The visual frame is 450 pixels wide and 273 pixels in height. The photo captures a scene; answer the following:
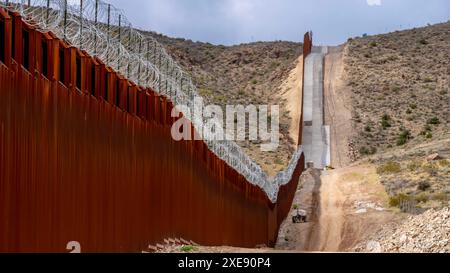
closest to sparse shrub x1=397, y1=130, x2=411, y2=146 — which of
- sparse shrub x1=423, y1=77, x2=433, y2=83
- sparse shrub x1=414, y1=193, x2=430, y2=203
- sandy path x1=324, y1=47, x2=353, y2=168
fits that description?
sandy path x1=324, y1=47, x2=353, y2=168

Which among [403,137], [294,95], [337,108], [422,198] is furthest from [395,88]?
[422,198]

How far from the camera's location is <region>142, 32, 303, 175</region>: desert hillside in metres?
81.4

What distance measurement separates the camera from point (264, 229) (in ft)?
127

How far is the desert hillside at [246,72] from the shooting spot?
8145 cm

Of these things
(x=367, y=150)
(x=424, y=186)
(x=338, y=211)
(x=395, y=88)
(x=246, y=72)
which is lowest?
(x=338, y=211)

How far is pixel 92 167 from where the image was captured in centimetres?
1744

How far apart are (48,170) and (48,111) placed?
1013mm

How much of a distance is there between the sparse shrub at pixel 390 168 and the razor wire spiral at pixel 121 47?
2545 centimetres

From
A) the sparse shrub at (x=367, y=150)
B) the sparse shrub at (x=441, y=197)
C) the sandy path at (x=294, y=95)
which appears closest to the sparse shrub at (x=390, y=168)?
the sparse shrub at (x=441, y=197)

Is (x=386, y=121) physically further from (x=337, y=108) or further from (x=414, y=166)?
(x=414, y=166)

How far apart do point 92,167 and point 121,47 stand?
2726mm

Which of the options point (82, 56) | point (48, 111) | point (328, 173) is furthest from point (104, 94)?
point (328, 173)

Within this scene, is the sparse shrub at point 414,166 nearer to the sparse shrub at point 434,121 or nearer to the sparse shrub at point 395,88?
the sparse shrub at point 434,121
